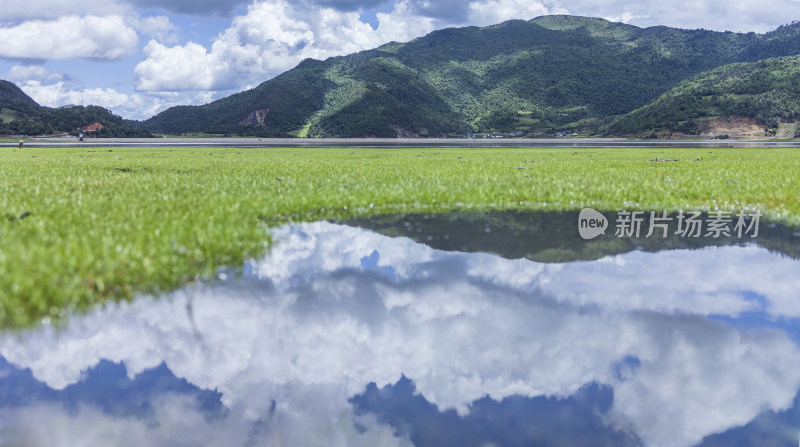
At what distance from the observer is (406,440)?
4590 millimetres

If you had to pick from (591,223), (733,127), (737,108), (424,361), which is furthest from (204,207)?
(737,108)

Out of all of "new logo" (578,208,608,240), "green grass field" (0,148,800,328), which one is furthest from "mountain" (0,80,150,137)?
"new logo" (578,208,608,240)

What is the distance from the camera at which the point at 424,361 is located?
603 cm

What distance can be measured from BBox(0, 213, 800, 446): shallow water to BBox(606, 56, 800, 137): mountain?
559 feet

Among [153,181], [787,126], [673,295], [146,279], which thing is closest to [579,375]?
[673,295]

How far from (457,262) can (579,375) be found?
193 inches

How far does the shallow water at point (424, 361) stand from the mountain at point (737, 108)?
17035 centimetres

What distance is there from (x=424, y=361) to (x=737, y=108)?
189 metres

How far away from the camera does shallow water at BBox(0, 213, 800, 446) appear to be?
4.77 m

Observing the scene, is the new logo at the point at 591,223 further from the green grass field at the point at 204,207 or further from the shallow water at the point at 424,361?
the shallow water at the point at 424,361

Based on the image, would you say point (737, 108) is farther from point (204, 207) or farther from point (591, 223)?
point (204, 207)
